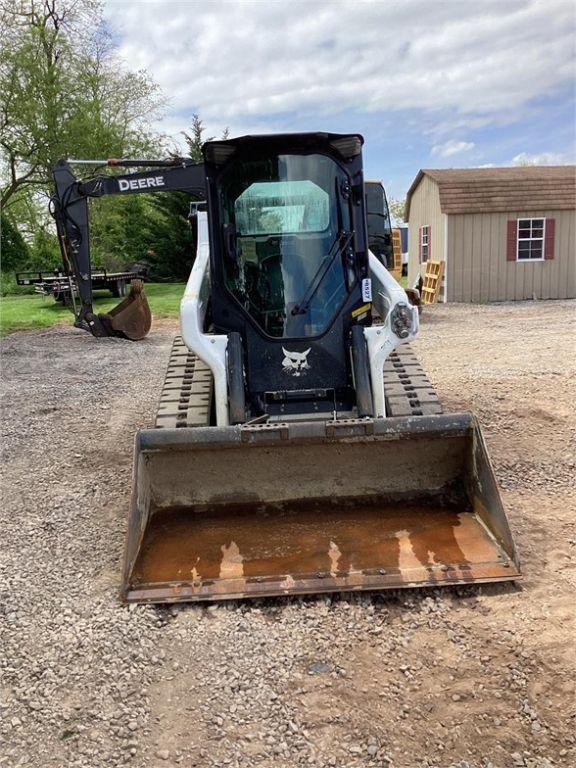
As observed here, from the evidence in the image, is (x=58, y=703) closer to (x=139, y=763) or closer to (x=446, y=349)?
(x=139, y=763)

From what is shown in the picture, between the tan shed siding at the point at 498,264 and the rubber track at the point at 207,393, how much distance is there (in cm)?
1368

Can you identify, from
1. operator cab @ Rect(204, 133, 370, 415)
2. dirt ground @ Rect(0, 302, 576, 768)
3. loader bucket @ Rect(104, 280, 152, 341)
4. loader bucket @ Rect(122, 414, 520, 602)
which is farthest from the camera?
loader bucket @ Rect(104, 280, 152, 341)

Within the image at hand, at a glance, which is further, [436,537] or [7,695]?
[436,537]

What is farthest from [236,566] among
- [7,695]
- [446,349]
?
[446,349]

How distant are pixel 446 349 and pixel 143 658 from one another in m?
8.82

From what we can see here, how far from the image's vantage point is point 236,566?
379cm

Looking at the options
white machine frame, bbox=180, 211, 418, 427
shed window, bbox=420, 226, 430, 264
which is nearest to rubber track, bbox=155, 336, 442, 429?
white machine frame, bbox=180, 211, 418, 427

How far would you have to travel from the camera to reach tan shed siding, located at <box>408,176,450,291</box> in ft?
63.0

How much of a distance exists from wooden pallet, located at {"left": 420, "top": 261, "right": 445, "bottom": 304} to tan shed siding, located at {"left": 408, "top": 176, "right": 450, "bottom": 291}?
0.26 m

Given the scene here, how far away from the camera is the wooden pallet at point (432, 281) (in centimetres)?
1914

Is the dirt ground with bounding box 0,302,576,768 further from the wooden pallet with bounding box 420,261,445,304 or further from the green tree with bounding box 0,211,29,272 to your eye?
the green tree with bounding box 0,211,29,272

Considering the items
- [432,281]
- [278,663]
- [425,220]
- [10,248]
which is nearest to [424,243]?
[425,220]

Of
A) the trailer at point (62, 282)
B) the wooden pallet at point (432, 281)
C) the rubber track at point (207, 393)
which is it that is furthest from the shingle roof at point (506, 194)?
the rubber track at point (207, 393)

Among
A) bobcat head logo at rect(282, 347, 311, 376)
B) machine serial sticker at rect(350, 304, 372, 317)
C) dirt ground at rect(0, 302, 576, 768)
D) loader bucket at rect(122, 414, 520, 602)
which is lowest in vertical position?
dirt ground at rect(0, 302, 576, 768)
